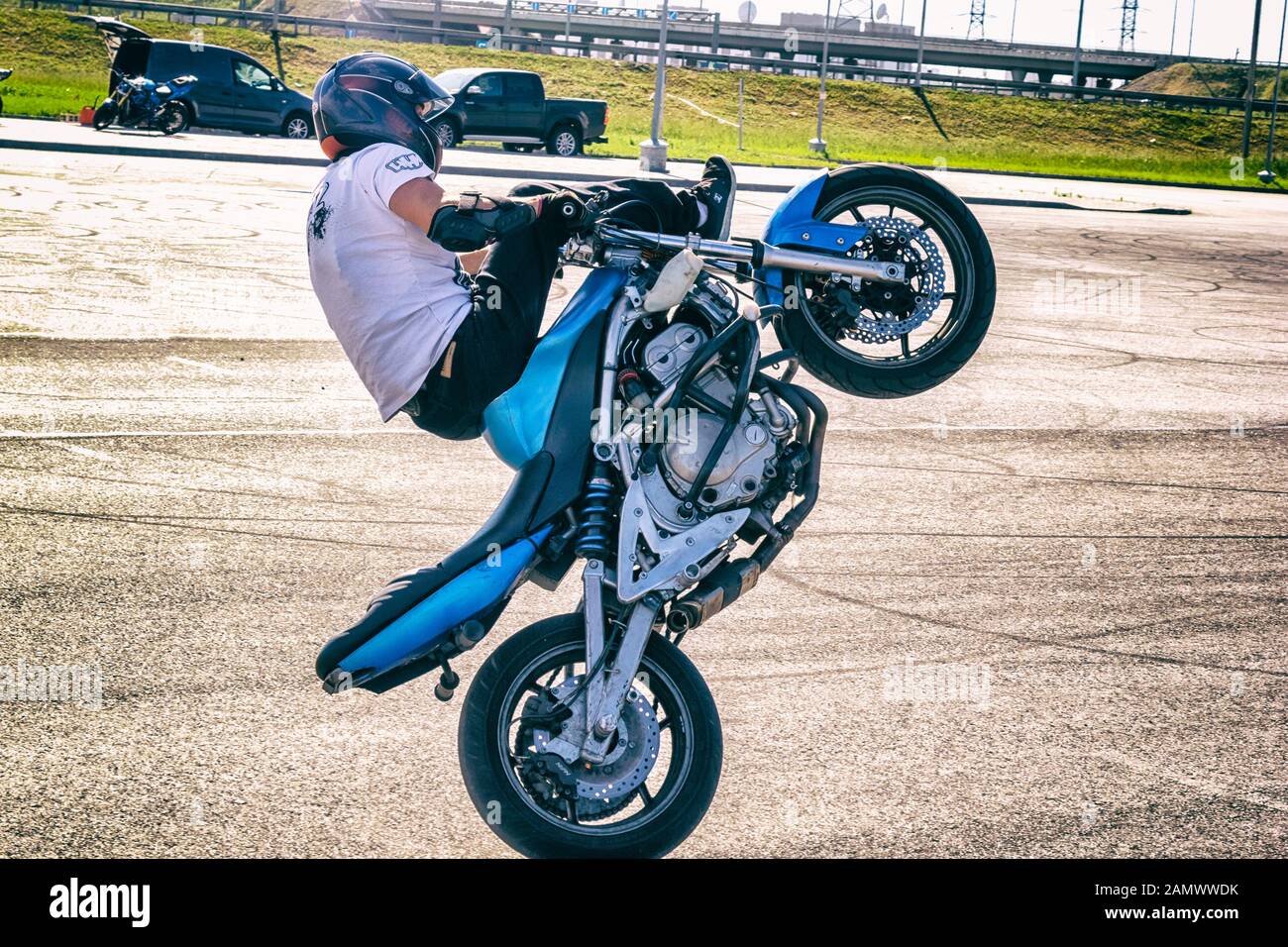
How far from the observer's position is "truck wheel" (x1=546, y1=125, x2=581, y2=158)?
33031mm

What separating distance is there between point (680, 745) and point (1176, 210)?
83.9ft

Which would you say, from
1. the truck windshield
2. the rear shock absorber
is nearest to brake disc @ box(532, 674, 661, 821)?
the rear shock absorber

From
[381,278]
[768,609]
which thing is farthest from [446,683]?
[768,609]

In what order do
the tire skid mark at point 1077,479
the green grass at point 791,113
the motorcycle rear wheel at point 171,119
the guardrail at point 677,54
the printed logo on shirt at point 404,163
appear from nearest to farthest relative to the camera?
the printed logo on shirt at point 404,163, the tire skid mark at point 1077,479, the motorcycle rear wheel at point 171,119, the green grass at point 791,113, the guardrail at point 677,54

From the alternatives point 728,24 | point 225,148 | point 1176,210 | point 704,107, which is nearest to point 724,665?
point 225,148

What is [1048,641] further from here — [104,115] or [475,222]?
[104,115]

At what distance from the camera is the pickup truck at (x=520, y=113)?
3247cm

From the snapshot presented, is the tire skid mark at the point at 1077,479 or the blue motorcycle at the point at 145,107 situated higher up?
the blue motorcycle at the point at 145,107

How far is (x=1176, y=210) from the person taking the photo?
2636cm

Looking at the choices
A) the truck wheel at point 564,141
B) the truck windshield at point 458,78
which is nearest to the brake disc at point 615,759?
the truck windshield at point 458,78

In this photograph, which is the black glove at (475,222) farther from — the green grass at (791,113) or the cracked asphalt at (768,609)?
the green grass at (791,113)

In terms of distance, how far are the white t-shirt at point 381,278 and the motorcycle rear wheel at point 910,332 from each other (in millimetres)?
1085

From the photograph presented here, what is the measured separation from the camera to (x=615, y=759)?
12.0 ft
